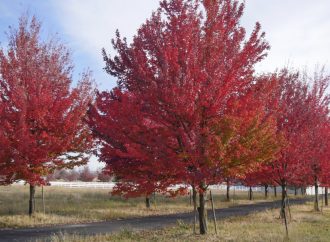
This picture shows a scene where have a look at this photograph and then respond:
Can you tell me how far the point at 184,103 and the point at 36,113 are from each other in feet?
31.1

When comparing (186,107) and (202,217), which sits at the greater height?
(186,107)

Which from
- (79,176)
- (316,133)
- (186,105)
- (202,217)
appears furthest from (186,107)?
(79,176)

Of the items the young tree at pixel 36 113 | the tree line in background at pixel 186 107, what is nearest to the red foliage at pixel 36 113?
the young tree at pixel 36 113

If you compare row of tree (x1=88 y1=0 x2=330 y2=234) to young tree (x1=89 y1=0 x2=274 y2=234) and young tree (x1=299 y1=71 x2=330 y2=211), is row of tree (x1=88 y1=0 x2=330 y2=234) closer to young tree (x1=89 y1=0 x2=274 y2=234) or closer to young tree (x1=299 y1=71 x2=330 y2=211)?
young tree (x1=89 y1=0 x2=274 y2=234)

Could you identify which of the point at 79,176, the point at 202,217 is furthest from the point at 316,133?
the point at 79,176

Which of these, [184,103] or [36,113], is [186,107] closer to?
[184,103]

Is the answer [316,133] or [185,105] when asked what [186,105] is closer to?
[185,105]

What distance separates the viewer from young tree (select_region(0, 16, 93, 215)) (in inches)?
721

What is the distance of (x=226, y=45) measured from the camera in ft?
40.7

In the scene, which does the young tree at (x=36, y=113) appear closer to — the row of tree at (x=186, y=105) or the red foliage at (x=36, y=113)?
the red foliage at (x=36, y=113)

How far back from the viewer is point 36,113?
1870 cm

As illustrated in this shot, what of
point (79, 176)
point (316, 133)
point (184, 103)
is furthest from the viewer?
point (79, 176)

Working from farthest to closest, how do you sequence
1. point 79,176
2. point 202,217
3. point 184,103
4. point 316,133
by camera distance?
point 79,176 → point 316,133 → point 202,217 → point 184,103

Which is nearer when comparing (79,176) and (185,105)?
(185,105)
